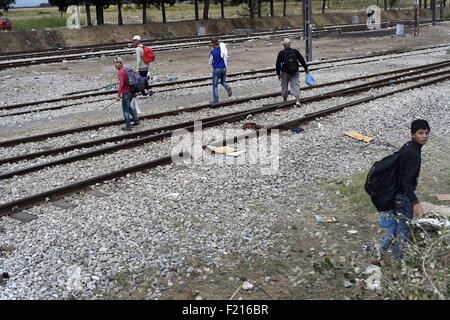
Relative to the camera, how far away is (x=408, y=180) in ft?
16.8

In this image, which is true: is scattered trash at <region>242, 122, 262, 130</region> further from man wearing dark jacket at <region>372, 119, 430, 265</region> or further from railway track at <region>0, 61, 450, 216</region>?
man wearing dark jacket at <region>372, 119, 430, 265</region>

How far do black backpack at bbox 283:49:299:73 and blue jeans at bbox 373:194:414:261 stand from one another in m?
7.81

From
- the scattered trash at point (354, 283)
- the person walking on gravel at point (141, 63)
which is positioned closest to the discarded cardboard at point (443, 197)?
the scattered trash at point (354, 283)

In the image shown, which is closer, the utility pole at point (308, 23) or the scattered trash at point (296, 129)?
the scattered trash at point (296, 129)

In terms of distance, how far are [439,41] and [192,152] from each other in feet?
96.2

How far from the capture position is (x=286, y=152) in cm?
977

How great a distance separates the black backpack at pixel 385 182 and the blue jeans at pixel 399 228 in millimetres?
84

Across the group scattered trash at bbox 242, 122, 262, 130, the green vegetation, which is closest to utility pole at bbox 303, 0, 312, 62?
scattered trash at bbox 242, 122, 262, 130

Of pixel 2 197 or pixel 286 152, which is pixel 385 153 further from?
pixel 2 197

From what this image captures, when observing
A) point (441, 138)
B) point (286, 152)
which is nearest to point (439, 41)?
point (441, 138)

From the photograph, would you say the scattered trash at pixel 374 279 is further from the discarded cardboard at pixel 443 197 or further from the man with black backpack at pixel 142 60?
the man with black backpack at pixel 142 60

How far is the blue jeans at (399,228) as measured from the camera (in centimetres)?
532

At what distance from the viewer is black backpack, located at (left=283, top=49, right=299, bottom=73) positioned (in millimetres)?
12695

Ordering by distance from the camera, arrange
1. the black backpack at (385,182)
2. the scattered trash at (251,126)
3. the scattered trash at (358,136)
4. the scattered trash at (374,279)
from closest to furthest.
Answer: the scattered trash at (374,279) → the black backpack at (385,182) → the scattered trash at (358,136) → the scattered trash at (251,126)
